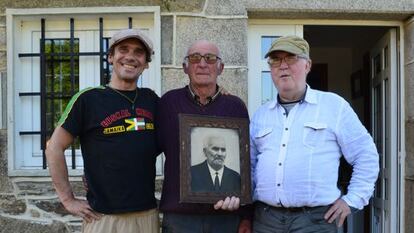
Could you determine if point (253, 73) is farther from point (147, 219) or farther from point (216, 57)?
point (147, 219)

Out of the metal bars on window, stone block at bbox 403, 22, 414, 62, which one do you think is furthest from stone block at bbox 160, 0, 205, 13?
stone block at bbox 403, 22, 414, 62

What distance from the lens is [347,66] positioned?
26.3 ft

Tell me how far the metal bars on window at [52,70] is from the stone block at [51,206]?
0.30 metres

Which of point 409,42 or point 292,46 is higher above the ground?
point 409,42

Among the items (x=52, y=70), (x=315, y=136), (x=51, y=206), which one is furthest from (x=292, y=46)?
(x=51, y=206)

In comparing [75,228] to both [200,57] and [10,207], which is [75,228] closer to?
[10,207]

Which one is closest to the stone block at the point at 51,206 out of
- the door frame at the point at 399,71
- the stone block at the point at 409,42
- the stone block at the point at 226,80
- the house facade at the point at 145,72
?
the house facade at the point at 145,72

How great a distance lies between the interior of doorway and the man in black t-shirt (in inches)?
115

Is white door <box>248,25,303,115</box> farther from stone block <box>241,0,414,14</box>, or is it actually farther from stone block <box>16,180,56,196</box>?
stone block <box>16,180,56,196</box>

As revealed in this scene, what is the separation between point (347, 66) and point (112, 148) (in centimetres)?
595

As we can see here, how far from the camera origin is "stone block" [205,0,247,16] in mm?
4188

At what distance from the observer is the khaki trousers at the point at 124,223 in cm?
283

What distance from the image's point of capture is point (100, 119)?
279 centimetres

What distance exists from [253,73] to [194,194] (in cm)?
194
